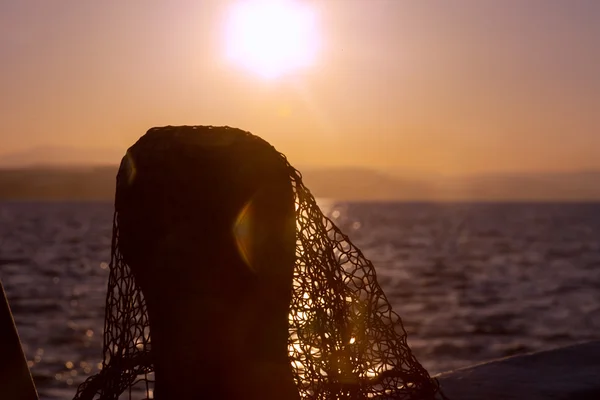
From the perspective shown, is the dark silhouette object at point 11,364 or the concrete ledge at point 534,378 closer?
the dark silhouette object at point 11,364

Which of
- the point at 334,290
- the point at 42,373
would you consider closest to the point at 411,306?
the point at 42,373

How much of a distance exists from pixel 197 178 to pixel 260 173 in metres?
0.29

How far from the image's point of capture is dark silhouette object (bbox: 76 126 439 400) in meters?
3.84

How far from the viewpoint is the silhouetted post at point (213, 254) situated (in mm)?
3834

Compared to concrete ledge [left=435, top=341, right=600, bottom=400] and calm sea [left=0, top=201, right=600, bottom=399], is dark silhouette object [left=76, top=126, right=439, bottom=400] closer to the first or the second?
concrete ledge [left=435, top=341, right=600, bottom=400]

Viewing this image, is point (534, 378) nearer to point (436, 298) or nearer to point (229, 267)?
point (229, 267)

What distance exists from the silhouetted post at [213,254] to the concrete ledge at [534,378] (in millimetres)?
1828

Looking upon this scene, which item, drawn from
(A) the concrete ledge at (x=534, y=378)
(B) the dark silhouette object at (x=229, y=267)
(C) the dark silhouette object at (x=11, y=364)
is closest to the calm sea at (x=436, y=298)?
(A) the concrete ledge at (x=534, y=378)

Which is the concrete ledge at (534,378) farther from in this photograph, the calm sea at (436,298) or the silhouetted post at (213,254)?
the calm sea at (436,298)

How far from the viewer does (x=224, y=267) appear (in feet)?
12.5

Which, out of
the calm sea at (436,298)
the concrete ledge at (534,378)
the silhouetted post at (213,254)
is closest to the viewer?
the silhouetted post at (213,254)

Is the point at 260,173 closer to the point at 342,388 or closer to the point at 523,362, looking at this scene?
the point at 342,388

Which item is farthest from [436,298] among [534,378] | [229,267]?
[229,267]

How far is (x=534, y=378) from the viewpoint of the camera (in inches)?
227
